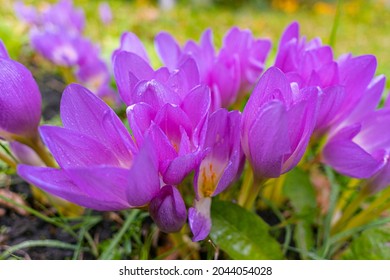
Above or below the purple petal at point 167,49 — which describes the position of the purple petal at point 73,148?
below

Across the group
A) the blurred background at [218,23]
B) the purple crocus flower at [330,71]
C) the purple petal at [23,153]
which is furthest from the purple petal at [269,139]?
the blurred background at [218,23]

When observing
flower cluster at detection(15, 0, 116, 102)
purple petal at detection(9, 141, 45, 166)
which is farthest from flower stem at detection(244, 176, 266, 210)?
flower cluster at detection(15, 0, 116, 102)

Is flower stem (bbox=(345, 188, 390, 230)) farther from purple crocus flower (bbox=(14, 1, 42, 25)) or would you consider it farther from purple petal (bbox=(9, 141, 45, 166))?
purple crocus flower (bbox=(14, 1, 42, 25))

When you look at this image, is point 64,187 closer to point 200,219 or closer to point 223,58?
point 200,219

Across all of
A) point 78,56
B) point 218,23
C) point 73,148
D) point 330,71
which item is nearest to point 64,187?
point 73,148

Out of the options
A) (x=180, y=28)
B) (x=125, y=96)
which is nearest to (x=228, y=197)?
(x=125, y=96)

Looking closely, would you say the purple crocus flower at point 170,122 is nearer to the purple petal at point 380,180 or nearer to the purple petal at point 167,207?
the purple petal at point 167,207
